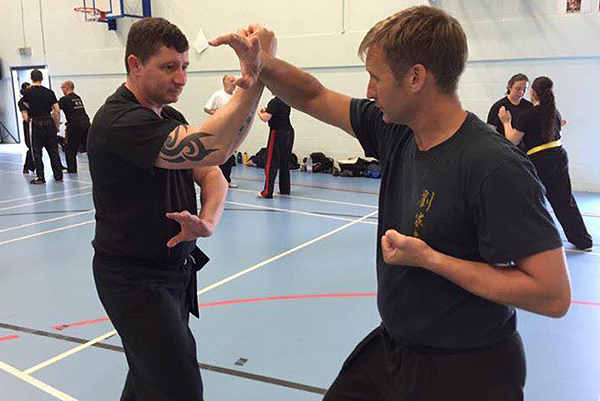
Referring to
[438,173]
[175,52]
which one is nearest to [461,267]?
[438,173]

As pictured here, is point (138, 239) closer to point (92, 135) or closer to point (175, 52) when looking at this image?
point (92, 135)

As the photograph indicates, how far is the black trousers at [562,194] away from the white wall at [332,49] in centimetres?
415

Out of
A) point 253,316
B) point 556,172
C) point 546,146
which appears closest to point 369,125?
point 253,316

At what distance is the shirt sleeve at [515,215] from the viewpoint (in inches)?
53.3

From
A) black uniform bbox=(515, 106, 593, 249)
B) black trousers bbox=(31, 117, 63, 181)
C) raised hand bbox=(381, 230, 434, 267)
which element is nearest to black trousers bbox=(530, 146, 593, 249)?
black uniform bbox=(515, 106, 593, 249)

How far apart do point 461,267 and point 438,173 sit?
28cm

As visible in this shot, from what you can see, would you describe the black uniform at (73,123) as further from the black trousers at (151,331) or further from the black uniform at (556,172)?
the black trousers at (151,331)

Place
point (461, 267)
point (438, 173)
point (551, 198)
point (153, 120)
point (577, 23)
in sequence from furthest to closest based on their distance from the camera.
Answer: point (577, 23)
point (551, 198)
point (153, 120)
point (438, 173)
point (461, 267)

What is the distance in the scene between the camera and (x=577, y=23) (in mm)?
8711

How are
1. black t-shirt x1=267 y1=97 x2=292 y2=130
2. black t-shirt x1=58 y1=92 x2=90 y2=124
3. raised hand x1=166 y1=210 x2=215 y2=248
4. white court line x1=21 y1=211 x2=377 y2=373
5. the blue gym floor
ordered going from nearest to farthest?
raised hand x1=166 y1=210 x2=215 y2=248 → the blue gym floor → white court line x1=21 y1=211 x2=377 y2=373 → black t-shirt x1=267 y1=97 x2=292 y2=130 → black t-shirt x1=58 y1=92 x2=90 y2=124

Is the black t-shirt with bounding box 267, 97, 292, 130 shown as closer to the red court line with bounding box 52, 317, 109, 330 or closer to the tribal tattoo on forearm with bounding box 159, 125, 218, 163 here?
the red court line with bounding box 52, 317, 109, 330

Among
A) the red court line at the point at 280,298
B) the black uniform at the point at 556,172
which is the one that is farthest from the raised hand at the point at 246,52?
the black uniform at the point at 556,172

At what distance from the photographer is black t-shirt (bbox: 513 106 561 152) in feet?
18.0

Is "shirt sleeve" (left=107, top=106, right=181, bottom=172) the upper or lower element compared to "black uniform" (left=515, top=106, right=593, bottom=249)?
upper
